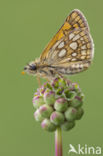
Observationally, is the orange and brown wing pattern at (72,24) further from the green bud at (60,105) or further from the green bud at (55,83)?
the green bud at (60,105)

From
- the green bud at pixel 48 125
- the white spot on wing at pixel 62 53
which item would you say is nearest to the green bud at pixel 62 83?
the green bud at pixel 48 125

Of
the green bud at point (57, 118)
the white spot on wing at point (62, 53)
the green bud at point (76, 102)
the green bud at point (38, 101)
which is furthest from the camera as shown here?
the white spot on wing at point (62, 53)

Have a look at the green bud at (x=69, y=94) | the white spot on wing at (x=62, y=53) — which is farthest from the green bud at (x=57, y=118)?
the white spot on wing at (x=62, y=53)

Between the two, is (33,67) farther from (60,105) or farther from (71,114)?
(71,114)

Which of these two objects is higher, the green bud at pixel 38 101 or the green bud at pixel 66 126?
the green bud at pixel 38 101

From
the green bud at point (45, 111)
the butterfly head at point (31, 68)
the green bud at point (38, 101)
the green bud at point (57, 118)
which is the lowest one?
the green bud at point (57, 118)

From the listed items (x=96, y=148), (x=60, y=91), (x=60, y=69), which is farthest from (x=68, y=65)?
(x=96, y=148)

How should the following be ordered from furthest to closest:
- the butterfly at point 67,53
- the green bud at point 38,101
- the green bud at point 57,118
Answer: the butterfly at point 67,53, the green bud at point 38,101, the green bud at point 57,118

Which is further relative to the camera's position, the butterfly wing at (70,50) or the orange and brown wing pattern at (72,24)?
the orange and brown wing pattern at (72,24)

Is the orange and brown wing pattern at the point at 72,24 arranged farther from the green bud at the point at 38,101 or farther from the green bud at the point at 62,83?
the green bud at the point at 38,101
